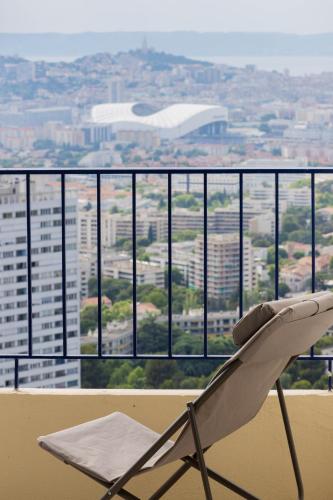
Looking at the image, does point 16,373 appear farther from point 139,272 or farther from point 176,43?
point 176,43

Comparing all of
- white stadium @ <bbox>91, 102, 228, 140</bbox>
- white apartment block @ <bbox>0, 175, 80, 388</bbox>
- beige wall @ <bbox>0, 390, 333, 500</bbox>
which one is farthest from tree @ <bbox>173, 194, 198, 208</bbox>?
beige wall @ <bbox>0, 390, 333, 500</bbox>

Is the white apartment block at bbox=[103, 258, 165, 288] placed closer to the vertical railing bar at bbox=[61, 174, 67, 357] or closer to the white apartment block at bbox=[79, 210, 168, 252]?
the white apartment block at bbox=[79, 210, 168, 252]

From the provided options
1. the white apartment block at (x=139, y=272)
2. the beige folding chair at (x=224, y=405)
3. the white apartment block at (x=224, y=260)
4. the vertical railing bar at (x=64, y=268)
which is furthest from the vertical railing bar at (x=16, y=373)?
the white apartment block at (x=139, y=272)

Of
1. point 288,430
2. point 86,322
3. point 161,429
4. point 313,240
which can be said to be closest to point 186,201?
point 86,322

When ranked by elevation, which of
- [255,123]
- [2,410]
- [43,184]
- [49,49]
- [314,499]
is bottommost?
[314,499]

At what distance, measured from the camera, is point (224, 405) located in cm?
239

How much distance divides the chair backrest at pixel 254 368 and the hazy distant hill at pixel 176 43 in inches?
746

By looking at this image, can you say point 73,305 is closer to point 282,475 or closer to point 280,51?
point 282,475

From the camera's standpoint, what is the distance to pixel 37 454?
3330mm

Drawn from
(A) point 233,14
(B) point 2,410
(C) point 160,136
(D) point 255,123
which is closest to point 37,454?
(B) point 2,410

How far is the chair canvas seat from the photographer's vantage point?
8.18 feet

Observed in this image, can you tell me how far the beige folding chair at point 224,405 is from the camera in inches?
90.4

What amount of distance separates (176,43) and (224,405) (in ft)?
72.0

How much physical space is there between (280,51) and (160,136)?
5401mm
